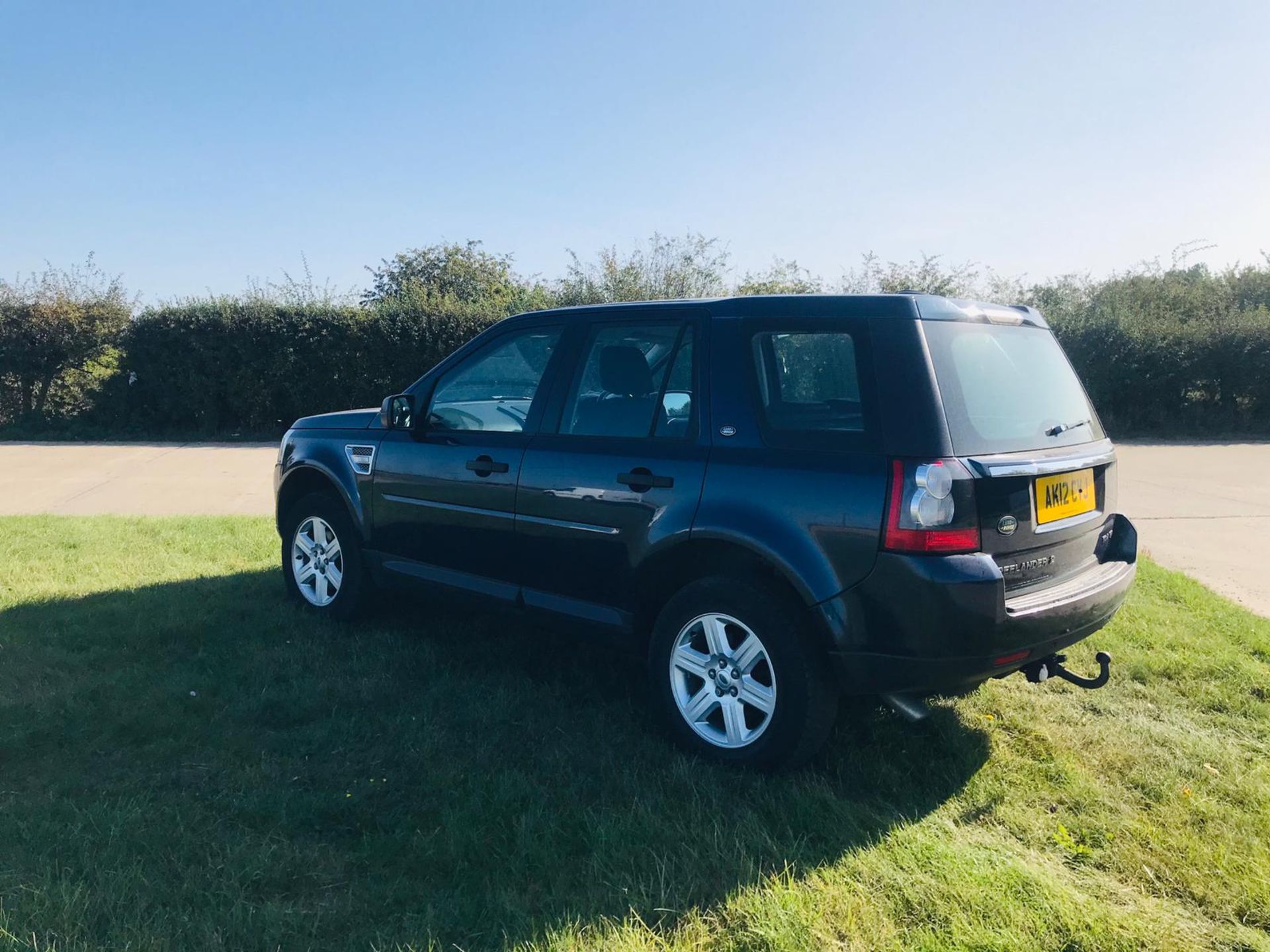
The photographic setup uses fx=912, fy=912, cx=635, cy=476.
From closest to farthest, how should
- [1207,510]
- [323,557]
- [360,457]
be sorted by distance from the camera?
1. [360,457]
2. [323,557]
3. [1207,510]

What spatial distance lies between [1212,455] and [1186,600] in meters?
8.85

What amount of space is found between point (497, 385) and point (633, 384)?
2.99 feet

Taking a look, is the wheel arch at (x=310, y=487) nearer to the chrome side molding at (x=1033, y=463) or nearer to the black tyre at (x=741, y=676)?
the black tyre at (x=741, y=676)

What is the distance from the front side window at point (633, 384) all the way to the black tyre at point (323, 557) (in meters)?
1.74

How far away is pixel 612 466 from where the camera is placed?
3.78m

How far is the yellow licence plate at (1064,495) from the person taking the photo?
3229mm

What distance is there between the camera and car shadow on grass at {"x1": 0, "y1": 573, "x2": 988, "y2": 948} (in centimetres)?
259

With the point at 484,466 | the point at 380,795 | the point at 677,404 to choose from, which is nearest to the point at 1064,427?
the point at 677,404

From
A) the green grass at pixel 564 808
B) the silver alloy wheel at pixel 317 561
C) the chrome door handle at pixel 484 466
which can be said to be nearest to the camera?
the green grass at pixel 564 808

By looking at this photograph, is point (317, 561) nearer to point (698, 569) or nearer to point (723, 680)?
point (698, 569)

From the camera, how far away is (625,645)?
3895 millimetres

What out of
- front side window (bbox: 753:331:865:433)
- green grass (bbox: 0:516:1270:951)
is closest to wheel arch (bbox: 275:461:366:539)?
green grass (bbox: 0:516:1270:951)

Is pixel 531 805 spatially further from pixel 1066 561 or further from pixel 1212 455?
pixel 1212 455

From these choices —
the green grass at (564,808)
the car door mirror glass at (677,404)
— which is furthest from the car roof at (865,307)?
the green grass at (564,808)
